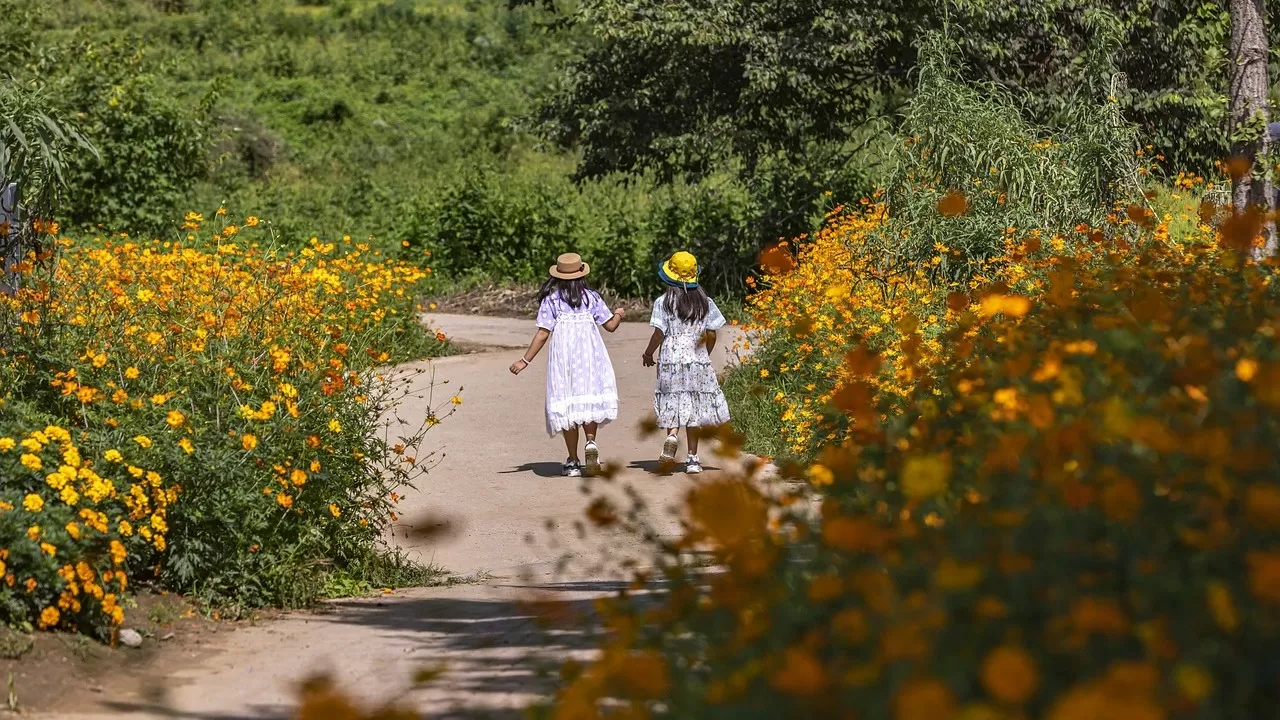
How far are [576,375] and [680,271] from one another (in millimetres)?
885

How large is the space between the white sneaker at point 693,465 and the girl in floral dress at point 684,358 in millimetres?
50

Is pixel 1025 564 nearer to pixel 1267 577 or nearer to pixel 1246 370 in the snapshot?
pixel 1267 577

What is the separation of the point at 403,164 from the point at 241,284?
20.4 metres

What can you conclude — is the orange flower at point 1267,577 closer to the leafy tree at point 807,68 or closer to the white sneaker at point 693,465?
the white sneaker at point 693,465

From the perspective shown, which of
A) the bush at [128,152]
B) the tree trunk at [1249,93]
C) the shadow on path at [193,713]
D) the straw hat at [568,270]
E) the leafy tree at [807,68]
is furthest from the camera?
the bush at [128,152]

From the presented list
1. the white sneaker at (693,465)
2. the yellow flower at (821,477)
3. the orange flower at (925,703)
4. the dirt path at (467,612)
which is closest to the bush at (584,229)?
the dirt path at (467,612)

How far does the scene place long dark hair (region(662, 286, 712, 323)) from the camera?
9656 millimetres

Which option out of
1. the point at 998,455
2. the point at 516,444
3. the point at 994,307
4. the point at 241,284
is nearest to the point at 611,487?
the point at 516,444

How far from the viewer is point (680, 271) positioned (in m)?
9.62

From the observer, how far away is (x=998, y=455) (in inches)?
109

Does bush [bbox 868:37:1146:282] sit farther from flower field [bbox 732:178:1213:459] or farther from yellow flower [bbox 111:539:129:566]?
yellow flower [bbox 111:539:129:566]

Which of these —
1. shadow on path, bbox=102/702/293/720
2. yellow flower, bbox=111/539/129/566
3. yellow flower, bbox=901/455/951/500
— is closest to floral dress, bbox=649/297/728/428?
yellow flower, bbox=111/539/129/566

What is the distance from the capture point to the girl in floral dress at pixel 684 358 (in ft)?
31.4

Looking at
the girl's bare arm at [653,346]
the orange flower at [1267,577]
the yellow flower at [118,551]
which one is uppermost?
the orange flower at [1267,577]
